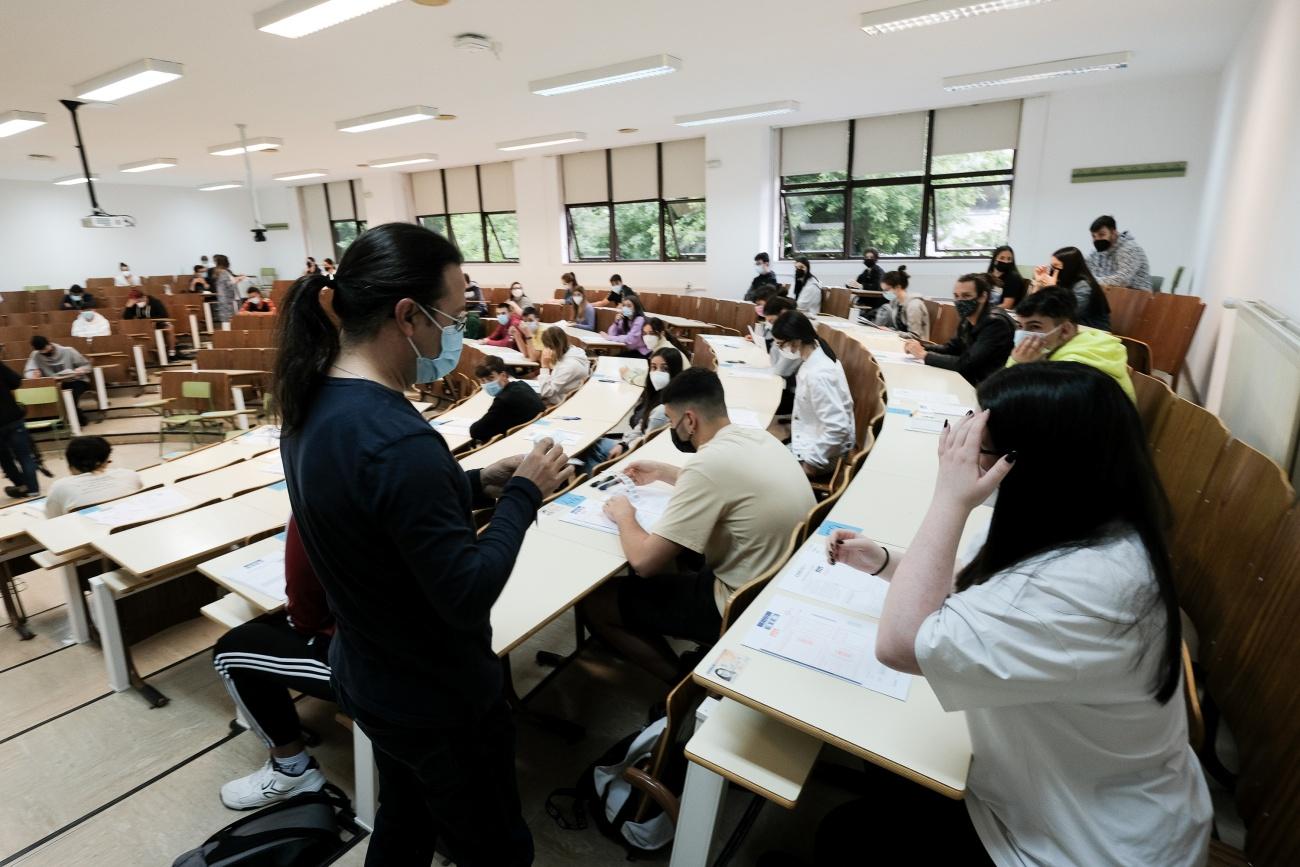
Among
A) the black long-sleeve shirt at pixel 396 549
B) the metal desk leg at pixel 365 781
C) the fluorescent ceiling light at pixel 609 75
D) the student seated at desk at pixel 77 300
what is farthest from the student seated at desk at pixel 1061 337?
the student seated at desk at pixel 77 300

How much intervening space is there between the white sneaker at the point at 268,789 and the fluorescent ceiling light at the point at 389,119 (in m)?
7.18

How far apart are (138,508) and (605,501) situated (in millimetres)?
2297

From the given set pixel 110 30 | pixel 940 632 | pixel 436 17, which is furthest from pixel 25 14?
pixel 940 632

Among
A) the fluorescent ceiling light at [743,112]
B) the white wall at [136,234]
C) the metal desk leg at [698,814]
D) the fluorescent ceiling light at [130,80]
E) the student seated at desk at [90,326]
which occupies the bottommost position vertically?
the metal desk leg at [698,814]

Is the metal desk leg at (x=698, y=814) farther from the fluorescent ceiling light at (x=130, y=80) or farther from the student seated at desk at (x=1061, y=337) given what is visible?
the fluorescent ceiling light at (x=130, y=80)

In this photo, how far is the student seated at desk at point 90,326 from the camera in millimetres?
9191

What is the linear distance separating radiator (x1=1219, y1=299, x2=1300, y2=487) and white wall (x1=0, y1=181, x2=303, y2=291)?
19.2 m

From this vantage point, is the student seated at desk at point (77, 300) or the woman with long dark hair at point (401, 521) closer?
the woman with long dark hair at point (401, 521)

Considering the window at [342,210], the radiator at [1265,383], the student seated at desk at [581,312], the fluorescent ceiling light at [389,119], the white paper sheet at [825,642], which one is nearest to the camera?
the white paper sheet at [825,642]

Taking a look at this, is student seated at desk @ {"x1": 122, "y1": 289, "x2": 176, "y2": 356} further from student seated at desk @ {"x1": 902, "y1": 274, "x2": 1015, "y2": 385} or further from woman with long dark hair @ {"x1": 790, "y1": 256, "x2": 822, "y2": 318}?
student seated at desk @ {"x1": 902, "y1": 274, "x2": 1015, "y2": 385}

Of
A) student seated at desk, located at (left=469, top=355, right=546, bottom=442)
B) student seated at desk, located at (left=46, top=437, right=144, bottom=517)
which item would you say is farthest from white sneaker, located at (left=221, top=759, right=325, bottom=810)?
student seated at desk, located at (left=469, top=355, right=546, bottom=442)

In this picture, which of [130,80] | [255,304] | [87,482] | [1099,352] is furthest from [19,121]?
[1099,352]

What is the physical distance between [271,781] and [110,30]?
17.5ft

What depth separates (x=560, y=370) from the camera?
5156 millimetres
